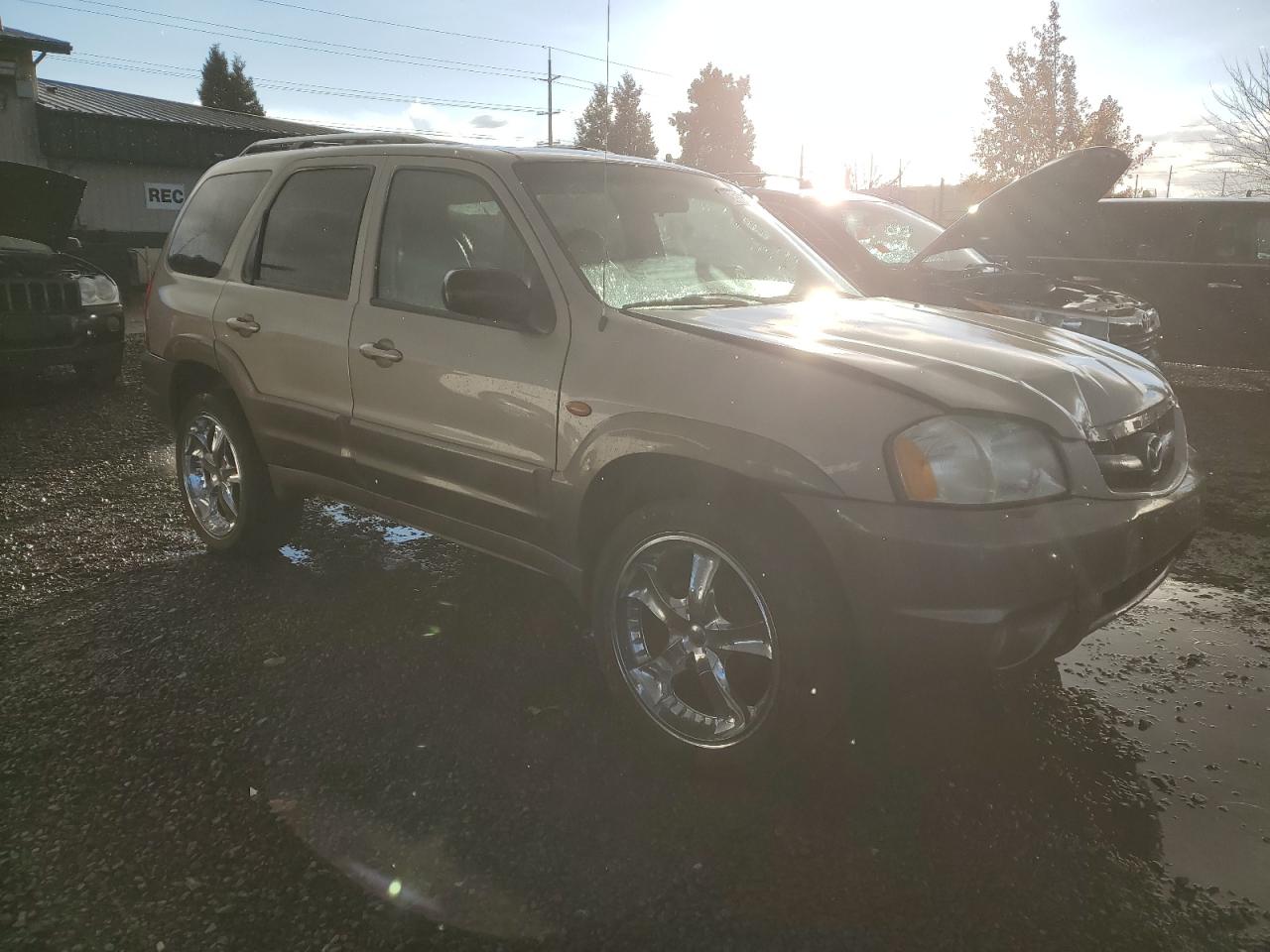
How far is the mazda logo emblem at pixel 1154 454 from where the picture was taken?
9.17ft

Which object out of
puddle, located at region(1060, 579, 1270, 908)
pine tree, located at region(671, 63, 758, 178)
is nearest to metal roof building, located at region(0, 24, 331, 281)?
puddle, located at region(1060, 579, 1270, 908)

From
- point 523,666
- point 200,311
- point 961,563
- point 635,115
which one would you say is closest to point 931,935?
point 961,563

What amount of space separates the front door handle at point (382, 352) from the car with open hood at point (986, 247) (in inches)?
119

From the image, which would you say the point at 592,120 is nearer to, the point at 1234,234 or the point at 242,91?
the point at 242,91

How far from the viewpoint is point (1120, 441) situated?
8.88 ft

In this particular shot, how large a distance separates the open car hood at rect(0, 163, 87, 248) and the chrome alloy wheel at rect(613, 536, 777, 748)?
7.48 m

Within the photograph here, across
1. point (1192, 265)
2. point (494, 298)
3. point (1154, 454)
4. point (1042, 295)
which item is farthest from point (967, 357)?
point (1192, 265)

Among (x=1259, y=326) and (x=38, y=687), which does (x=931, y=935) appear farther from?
(x=1259, y=326)

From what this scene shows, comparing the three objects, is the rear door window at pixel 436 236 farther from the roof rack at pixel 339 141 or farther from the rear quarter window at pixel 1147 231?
the rear quarter window at pixel 1147 231

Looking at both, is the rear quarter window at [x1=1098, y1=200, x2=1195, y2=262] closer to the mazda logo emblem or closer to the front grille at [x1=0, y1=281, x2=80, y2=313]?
the mazda logo emblem

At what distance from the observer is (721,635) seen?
2.75 metres

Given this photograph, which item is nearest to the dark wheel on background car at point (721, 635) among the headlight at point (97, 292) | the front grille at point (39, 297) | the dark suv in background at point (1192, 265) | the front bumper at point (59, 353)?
the front bumper at point (59, 353)

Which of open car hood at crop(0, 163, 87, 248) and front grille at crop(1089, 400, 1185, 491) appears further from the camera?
open car hood at crop(0, 163, 87, 248)

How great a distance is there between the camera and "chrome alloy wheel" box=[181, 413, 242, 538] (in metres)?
4.52
